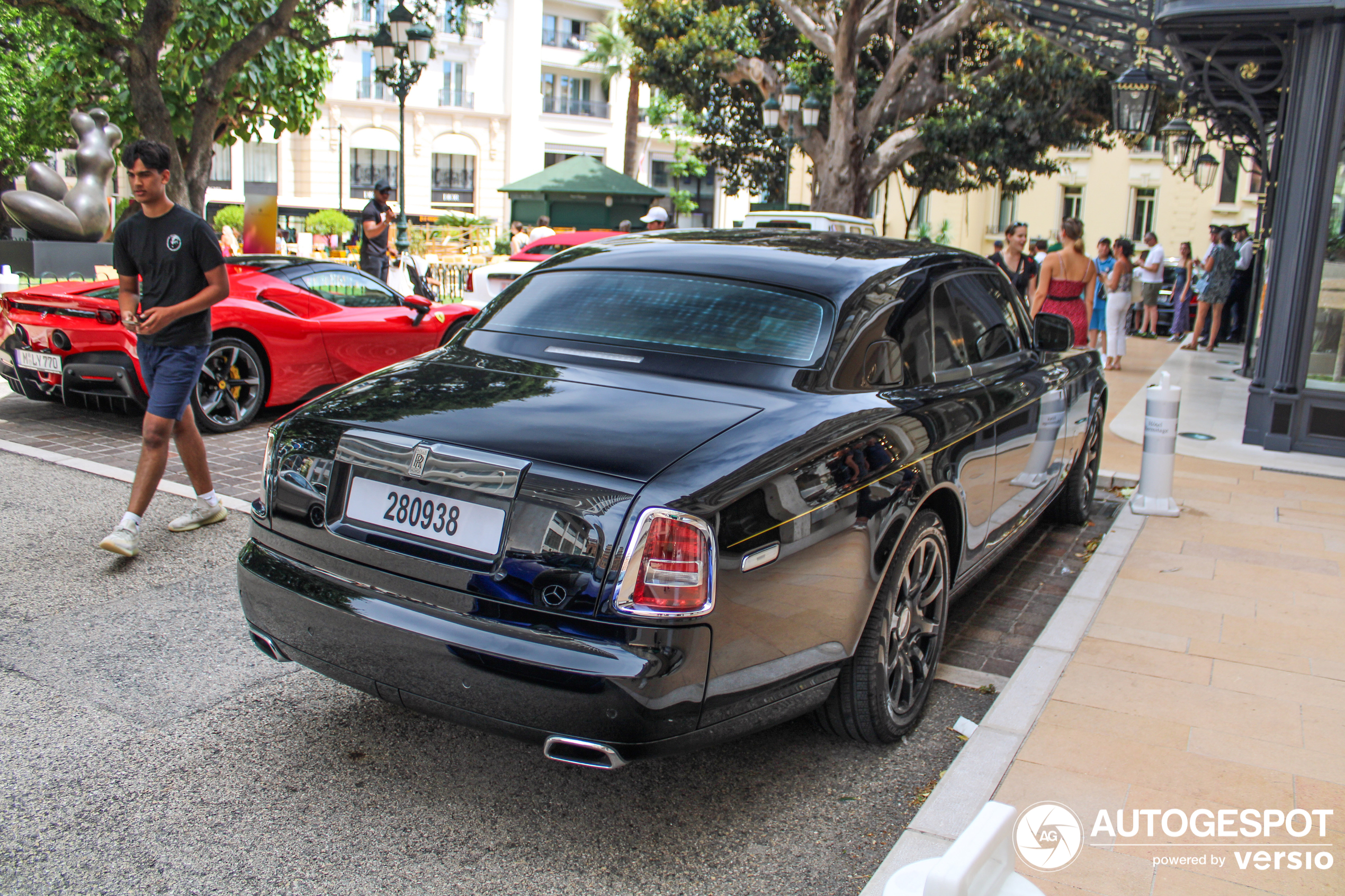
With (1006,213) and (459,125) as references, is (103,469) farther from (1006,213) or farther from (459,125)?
(459,125)

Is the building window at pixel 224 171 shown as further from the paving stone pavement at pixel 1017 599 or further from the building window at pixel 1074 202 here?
the paving stone pavement at pixel 1017 599

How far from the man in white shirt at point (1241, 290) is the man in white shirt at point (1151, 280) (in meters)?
1.28

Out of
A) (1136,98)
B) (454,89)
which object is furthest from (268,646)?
(454,89)

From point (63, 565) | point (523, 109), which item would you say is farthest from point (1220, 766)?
point (523, 109)

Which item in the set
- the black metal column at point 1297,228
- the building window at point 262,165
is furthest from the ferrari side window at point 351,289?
the building window at point 262,165

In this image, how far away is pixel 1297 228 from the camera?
8.48 metres

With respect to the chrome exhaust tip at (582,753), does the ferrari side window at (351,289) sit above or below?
above

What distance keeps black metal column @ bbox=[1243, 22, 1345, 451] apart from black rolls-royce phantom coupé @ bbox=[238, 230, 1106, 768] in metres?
5.95

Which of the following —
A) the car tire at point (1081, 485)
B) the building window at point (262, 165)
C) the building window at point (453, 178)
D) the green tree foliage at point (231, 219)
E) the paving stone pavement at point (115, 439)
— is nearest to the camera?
the car tire at point (1081, 485)

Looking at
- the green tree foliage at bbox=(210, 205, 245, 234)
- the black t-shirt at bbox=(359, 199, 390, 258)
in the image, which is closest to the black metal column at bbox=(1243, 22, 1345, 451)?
the black t-shirt at bbox=(359, 199, 390, 258)

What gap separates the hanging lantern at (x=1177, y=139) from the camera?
49.0ft

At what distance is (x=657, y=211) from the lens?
48.5ft

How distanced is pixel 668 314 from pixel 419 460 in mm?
1204

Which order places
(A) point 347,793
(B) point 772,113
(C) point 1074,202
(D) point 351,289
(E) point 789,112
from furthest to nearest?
(C) point 1074,202 → (E) point 789,112 → (B) point 772,113 → (D) point 351,289 → (A) point 347,793
